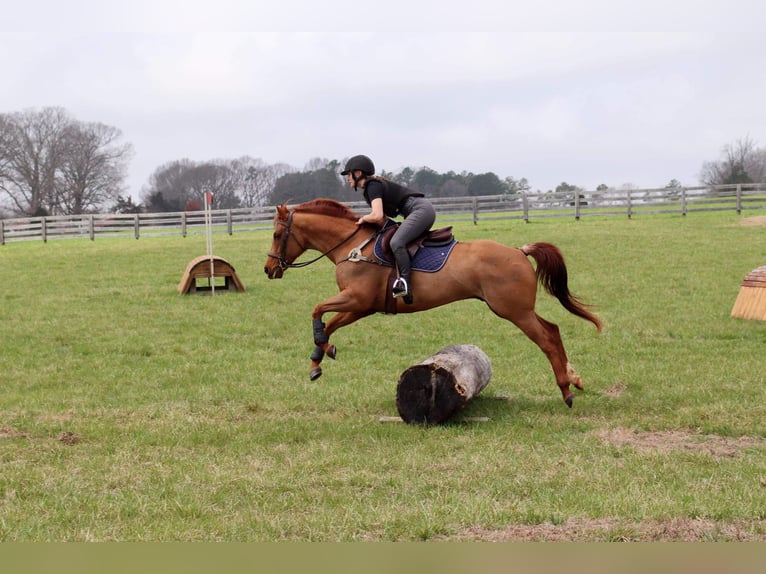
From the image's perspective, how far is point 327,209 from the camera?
991 cm

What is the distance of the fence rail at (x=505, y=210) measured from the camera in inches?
1532

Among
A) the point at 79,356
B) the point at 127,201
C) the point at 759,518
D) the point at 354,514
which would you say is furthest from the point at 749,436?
the point at 127,201

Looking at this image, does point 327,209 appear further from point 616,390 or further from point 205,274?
point 205,274

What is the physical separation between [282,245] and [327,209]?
75 centimetres

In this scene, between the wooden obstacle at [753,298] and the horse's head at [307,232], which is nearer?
the horse's head at [307,232]

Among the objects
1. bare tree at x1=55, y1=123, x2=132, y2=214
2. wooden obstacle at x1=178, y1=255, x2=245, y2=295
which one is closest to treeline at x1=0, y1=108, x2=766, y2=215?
bare tree at x1=55, y1=123, x2=132, y2=214

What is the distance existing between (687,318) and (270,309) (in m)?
9.25

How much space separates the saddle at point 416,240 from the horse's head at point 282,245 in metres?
1.13

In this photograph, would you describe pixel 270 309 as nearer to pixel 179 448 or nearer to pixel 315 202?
pixel 315 202

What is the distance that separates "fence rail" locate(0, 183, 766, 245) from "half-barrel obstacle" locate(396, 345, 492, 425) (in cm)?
2940

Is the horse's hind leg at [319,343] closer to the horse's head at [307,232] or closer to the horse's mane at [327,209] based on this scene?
the horse's head at [307,232]

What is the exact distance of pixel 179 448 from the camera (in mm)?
8070

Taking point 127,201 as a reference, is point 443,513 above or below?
below

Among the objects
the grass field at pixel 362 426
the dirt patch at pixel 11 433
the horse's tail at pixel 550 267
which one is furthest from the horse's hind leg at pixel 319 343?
the dirt patch at pixel 11 433
